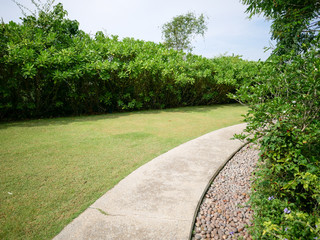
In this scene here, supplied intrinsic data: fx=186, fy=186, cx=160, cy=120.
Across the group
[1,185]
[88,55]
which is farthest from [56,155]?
[88,55]

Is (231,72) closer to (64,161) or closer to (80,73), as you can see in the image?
(80,73)

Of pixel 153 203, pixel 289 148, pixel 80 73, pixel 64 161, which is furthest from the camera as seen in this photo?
pixel 80 73

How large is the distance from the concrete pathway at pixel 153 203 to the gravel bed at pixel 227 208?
138mm

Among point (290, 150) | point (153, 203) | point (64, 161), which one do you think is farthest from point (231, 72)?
point (153, 203)

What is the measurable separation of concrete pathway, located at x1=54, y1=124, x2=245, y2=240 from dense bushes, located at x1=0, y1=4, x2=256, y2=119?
540 cm

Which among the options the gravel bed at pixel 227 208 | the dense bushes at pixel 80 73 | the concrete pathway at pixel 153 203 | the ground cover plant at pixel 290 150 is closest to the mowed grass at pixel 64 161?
the concrete pathway at pixel 153 203

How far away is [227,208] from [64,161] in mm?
3110

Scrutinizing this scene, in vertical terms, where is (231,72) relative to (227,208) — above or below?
above

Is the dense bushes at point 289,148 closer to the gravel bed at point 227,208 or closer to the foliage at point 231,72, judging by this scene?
the gravel bed at point 227,208

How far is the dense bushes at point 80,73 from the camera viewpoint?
6547mm

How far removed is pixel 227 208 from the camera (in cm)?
245

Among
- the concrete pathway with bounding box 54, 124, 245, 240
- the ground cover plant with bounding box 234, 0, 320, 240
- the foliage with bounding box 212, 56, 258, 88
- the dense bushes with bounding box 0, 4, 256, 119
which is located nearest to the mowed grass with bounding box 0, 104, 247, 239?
the concrete pathway with bounding box 54, 124, 245, 240

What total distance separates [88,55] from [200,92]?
6411mm

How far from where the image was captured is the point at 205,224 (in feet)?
7.07
